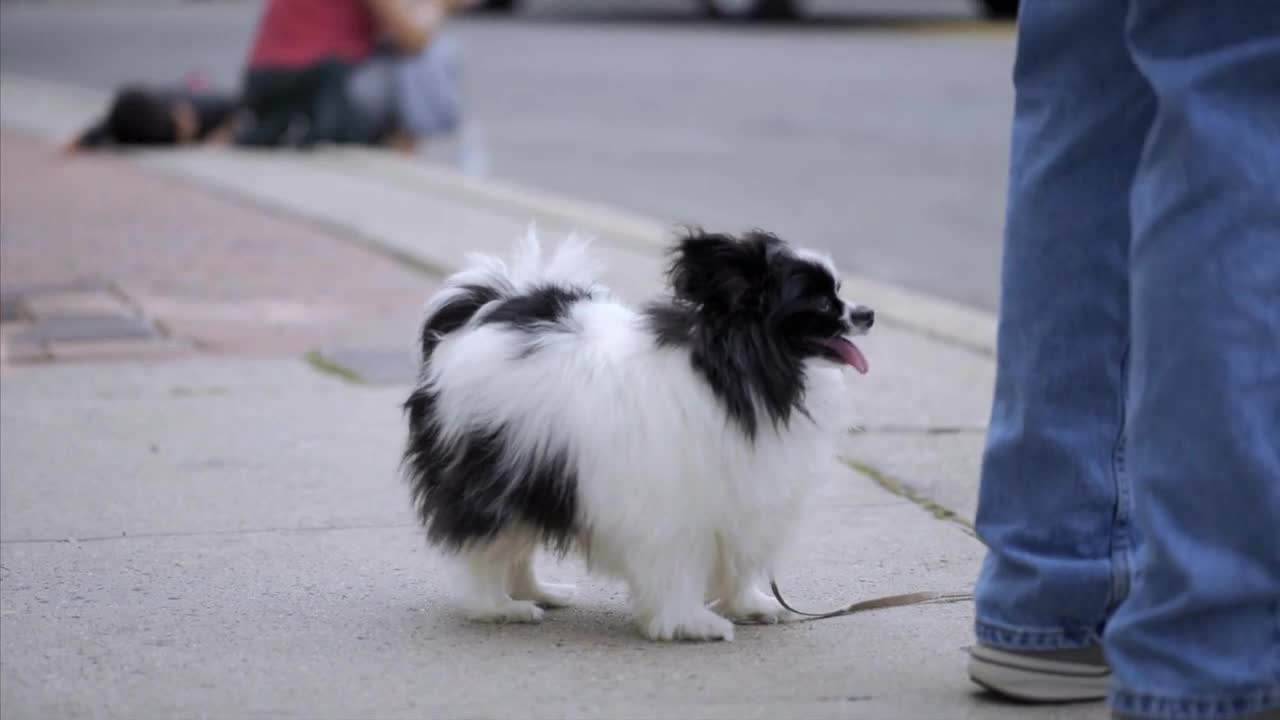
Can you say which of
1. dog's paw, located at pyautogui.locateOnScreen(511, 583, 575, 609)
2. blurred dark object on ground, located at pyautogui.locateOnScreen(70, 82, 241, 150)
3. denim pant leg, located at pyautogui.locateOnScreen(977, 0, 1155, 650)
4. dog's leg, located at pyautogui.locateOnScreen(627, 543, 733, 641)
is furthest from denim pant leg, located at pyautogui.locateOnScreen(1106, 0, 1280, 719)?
blurred dark object on ground, located at pyautogui.locateOnScreen(70, 82, 241, 150)

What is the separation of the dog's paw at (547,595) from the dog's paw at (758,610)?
1.18ft

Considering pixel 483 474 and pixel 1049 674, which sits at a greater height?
pixel 483 474

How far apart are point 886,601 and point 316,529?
135cm

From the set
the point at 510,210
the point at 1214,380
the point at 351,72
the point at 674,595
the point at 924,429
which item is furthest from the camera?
the point at 351,72

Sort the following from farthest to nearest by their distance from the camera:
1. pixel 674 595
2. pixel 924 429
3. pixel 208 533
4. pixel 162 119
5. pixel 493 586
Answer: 1. pixel 162 119
2. pixel 924 429
3. pixel 208 533
4. pixel 493 586
5. pixel 674 595

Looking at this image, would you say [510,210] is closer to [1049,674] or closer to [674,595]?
[674,595]

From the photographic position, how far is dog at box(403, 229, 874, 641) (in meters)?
3.33

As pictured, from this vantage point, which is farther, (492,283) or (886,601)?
(492,283)

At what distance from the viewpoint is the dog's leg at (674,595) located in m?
3.39

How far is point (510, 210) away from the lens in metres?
9.49

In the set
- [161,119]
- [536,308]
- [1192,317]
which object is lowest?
[161,119]

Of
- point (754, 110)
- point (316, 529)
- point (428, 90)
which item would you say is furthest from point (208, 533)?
point (754, 110)

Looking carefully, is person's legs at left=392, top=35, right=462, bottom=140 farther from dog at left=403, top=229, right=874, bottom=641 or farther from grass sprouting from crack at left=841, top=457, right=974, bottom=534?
dog at left=403, top=229, right=874, bottom=641

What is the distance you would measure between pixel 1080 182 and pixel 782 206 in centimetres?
763
